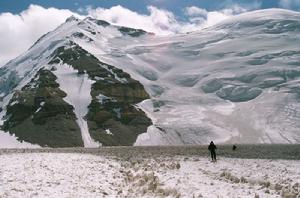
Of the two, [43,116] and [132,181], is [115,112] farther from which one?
[132,181]

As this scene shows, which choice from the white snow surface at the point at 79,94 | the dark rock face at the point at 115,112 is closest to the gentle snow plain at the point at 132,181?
the white snow surface at the point at 79,94

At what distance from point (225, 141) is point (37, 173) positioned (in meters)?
124

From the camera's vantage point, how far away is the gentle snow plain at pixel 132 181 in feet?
72.4

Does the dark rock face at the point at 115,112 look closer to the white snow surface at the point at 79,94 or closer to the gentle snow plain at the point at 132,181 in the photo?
the white snow surface at the point at 79,94

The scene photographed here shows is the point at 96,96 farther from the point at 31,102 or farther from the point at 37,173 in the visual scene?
the point at 37,173

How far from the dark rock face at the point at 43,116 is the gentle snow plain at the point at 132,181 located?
4283 inches

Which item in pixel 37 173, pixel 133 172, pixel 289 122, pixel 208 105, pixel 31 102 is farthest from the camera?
pixel 208 105

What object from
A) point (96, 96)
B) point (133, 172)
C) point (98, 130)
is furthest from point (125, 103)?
point (133, 172)

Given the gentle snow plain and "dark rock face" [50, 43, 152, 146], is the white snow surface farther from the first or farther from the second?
the gentle snow plain

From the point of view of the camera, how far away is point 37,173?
24.6 meters

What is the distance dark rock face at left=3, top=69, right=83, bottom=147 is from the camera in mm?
141625

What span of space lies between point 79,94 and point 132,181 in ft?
506

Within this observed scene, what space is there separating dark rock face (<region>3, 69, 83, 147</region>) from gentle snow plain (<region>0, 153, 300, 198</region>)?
108781 mm

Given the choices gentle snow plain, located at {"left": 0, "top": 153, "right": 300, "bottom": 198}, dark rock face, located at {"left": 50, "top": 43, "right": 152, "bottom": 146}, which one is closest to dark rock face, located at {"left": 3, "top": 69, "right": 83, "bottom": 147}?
dark rock face, located at {"left": 50, "top": 43, "right": 152, "bottom": 146}
